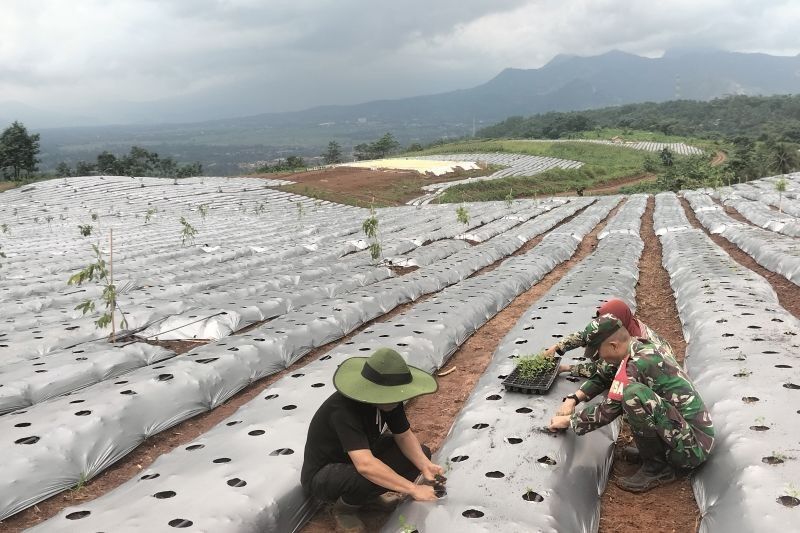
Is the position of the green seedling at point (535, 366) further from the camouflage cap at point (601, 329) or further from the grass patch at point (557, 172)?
the grass patch at point (557, 172)

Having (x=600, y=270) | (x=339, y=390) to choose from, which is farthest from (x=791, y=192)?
(x=339, y=390)

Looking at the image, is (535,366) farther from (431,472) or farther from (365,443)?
(365,443)

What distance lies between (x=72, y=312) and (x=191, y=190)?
122 ft

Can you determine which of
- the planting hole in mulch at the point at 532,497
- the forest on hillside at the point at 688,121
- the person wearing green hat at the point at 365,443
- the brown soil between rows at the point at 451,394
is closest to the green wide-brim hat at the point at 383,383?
the person wearing green hat at the point at 365,443

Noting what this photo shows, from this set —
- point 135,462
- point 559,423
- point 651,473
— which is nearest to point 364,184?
point 135,462

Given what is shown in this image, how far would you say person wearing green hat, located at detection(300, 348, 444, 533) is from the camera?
11.2 ft

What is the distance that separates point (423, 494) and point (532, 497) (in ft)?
2.57

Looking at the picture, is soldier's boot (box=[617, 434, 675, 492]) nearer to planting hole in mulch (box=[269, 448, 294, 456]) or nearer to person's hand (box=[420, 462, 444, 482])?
person's hand (box=[420, 462, 444, 482])

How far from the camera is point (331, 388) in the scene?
18.9 ft

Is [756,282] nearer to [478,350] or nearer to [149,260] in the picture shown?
[478,350]

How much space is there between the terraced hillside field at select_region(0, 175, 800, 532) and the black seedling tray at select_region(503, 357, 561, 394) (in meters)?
0.09

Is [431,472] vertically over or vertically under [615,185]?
over

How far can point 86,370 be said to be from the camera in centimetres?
675

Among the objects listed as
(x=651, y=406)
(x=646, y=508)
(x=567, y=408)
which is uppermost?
(x=651, y=406)
